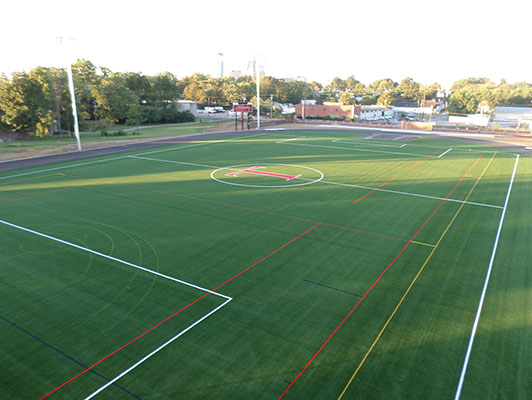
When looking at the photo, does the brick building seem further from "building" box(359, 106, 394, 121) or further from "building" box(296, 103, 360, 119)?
"building" box(359, 106, 394, 121)

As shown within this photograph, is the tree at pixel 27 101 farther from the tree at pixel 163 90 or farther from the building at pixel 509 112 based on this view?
the building at pixel 509 112

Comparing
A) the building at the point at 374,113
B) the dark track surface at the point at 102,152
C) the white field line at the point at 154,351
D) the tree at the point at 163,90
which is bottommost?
the white field line at the point at 154,351

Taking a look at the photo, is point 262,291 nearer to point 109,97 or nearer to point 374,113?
point 109,97

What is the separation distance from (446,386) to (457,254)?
10460 mm

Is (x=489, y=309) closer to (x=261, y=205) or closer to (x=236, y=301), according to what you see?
(x=236, y=301)

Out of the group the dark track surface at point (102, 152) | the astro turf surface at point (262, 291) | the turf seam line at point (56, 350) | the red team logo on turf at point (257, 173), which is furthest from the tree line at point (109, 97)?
the turf seam line at point (56, 350)

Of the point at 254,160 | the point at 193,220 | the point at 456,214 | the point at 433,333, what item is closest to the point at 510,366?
the point at 433,333

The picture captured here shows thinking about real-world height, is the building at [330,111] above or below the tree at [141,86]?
below

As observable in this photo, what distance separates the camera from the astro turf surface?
438 inches

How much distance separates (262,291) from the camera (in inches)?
622

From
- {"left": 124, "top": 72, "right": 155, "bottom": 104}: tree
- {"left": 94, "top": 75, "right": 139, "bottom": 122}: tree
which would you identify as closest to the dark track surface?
{"left": 94, "top": 75, "right": 139, "bottom": 122}: tree

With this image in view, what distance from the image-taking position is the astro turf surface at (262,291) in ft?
36.5

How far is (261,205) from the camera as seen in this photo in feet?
89.9

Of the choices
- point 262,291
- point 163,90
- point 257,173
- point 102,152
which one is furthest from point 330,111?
point 262,291
